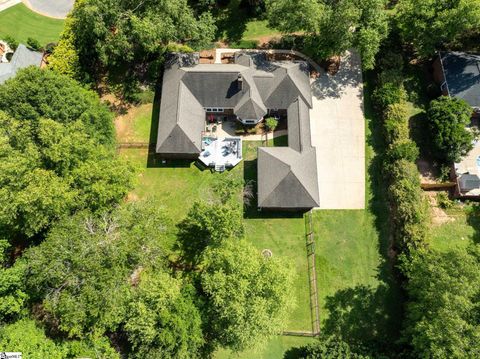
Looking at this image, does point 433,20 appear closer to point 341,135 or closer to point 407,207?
point 341,135

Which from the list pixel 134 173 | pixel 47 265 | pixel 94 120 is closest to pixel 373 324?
pixel 134 173

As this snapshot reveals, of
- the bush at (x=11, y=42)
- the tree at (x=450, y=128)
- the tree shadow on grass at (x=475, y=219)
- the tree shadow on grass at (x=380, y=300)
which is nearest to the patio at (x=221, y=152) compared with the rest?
the tree shadow on grass at (x=380, y=300)

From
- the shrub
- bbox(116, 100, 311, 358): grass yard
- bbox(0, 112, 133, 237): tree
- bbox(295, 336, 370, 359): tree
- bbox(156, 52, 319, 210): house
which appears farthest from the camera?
bbox(156, 52, 319, 210): house

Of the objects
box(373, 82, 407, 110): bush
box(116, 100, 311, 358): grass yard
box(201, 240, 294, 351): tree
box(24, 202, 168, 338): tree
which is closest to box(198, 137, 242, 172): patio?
box(116, 100, 311, 358): grass yard

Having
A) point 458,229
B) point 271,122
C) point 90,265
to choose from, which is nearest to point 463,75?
point 458,229

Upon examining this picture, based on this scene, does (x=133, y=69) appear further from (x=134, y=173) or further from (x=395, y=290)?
(x=395, y=290)

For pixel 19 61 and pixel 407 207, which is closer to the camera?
pixel 407 207

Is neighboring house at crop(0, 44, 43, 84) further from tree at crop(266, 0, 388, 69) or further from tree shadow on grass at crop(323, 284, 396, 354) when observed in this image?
tree shadow on grass at crop(323, 284, 396, 354)
